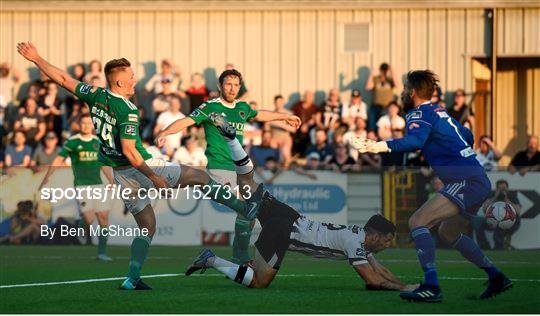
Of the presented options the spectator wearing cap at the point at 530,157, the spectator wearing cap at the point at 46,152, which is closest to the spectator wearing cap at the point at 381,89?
the spectator wearing cap at the point at 530,157

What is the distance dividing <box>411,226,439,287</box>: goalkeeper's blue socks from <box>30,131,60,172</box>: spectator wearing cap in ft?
47.8

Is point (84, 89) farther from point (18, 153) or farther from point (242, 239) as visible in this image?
point (18, 153)

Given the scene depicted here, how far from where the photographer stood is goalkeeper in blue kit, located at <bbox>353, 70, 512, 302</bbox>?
12.6m

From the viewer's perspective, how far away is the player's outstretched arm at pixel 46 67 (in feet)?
44.3

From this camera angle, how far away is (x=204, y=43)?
98.0ft

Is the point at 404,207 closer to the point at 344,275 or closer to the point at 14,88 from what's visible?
the point at 344,275

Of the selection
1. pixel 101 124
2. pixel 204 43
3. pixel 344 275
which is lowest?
pixel 344 275

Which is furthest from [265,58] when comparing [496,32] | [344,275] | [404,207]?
[344,275]

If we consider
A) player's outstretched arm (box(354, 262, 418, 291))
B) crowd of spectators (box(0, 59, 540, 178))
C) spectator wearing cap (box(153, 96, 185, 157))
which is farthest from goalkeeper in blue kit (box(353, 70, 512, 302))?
spectator wearing cap (box(153, 96, 185, 157))

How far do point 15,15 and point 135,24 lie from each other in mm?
2757

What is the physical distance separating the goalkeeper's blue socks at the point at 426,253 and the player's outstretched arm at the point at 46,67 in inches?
152

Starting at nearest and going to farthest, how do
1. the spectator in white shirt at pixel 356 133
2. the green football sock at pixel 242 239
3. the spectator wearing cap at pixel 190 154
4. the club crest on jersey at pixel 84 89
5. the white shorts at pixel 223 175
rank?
the club crest on jersey at pixel 84 89 → the green football sock at pixel 242 239 → the white shorts at pixel 223 175 → the spectator wearing cap at pixel 190 154 → the spectator in white shirt at pixel 356 133

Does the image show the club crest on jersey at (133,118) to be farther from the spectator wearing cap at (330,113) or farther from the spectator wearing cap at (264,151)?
the spectator wearing cap at (330,113)

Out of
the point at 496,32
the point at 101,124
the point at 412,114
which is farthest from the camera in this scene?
the point at 496,32
